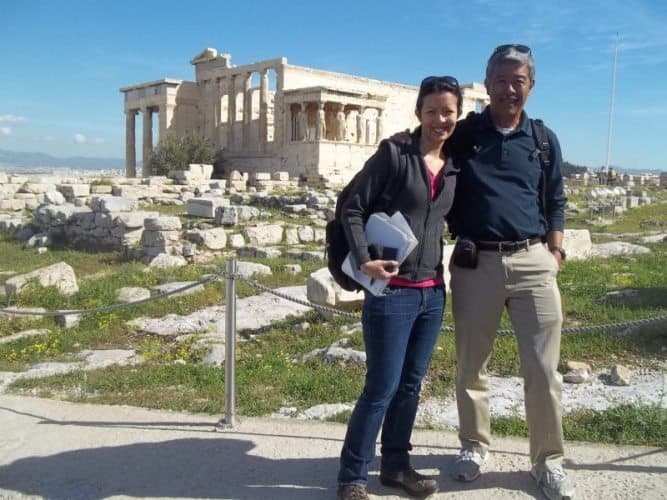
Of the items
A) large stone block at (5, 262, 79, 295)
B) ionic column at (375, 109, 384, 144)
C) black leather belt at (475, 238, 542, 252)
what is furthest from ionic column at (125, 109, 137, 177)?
black leather belt at (475, 238, 542, 252)

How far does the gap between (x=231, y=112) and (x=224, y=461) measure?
35.0m

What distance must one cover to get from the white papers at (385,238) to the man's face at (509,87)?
0.73 metres

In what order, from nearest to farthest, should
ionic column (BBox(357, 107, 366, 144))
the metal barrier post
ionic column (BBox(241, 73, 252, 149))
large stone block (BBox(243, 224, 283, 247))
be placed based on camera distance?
1. the metal barrier post
2. large stone block (BBox(243, 224, 283, 247))
3. ionic column (BBox(357, 107, 366, 144))
4. ionic column (BBox(241, 73, 252, 149))

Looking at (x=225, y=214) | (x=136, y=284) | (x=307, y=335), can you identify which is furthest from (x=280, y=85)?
(x=307, y=335)

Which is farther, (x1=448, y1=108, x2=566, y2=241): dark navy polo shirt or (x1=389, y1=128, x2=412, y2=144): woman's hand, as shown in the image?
(x1=448, y1=108, x2=566, y2=241): dark navy polo shirt

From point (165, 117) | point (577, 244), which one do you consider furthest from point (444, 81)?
point (165, 117)

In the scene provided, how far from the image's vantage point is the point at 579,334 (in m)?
6.06

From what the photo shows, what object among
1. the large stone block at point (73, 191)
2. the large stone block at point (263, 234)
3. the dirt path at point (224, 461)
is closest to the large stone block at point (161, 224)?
the large stone block at point (263, 234)

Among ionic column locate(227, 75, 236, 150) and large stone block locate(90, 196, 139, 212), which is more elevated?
ionic column locate(227, 75, 236, 150)

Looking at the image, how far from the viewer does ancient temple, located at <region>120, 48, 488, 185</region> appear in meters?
31.7

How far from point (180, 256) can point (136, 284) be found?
3.01m

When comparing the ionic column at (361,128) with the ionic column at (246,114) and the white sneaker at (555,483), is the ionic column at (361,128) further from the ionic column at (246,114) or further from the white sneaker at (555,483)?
the white sneaker at (555,483)

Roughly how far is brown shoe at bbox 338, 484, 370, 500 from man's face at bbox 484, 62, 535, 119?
1.88m

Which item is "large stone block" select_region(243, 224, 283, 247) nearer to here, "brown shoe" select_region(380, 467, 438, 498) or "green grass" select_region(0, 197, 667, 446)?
"green grass" select_region(0, 197, 667, 446)
